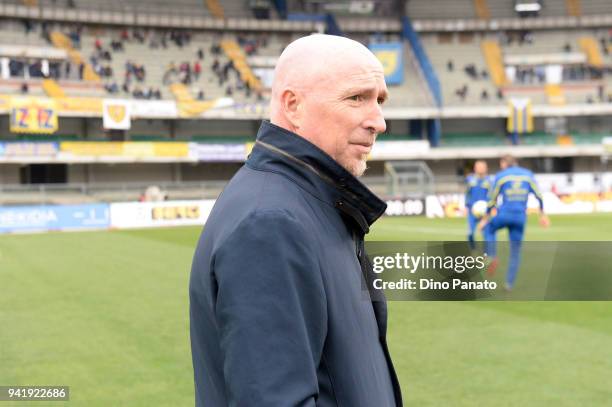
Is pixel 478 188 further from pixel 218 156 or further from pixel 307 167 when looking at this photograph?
pixel 218 156

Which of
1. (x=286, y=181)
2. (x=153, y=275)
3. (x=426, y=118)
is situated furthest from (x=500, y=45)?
(x=286, y=181)

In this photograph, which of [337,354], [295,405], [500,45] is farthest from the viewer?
[500,45]

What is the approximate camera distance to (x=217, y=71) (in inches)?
1880

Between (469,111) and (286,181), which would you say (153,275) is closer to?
(286,181)

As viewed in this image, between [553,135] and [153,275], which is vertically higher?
[153,275]

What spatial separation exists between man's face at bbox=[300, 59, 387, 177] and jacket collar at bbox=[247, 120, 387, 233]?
4 centimetres

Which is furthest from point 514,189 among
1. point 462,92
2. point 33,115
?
point 462,92

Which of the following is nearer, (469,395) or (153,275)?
(469,395)

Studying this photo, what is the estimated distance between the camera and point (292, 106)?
6.03ft

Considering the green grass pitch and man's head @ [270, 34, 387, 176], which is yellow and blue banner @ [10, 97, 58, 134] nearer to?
the green grass pitch

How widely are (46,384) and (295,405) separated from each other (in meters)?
6.18

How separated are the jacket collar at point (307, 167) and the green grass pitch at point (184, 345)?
4567 millimetres

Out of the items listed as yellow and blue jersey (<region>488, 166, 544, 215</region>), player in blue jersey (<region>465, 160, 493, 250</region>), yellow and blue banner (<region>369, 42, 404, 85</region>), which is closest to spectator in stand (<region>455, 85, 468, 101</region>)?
yellow and blue banner (<region>369, 42, 404, 85</region>)

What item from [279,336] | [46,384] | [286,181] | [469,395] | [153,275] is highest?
[286,181]
